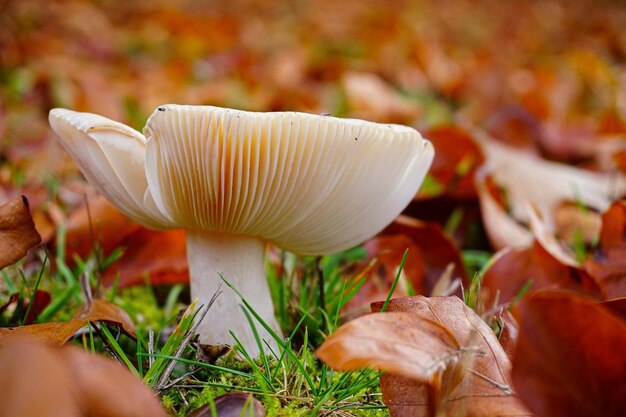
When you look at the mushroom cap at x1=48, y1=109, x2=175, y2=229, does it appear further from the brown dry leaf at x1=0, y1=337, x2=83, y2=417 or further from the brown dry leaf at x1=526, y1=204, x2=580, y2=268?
the brown dry leaf at x1=526, y1=204, x2=580, y2=268

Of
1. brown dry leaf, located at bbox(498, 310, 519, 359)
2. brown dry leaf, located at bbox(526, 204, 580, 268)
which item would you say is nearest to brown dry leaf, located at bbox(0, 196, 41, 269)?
brown dry leaf, located at bbox(498, 310, 519, 359)

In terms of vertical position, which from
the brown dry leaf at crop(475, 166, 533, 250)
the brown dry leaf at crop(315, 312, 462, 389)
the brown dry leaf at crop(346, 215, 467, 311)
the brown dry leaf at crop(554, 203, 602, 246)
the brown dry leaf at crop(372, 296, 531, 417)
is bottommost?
the brown dry leaf at crop(554, 203, 602, 246)

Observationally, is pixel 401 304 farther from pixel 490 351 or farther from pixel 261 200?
pixel 261 200

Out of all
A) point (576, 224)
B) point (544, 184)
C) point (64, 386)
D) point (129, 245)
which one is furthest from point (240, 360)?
point (544, 184)

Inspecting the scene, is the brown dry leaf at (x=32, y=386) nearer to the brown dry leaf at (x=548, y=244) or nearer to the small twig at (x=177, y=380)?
the small twig at (x=177, y=380)

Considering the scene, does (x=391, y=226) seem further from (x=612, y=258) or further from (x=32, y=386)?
(x=32, y=386)

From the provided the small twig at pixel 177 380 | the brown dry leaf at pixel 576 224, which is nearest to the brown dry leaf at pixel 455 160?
the brown dry leaf at pixel 576 224
